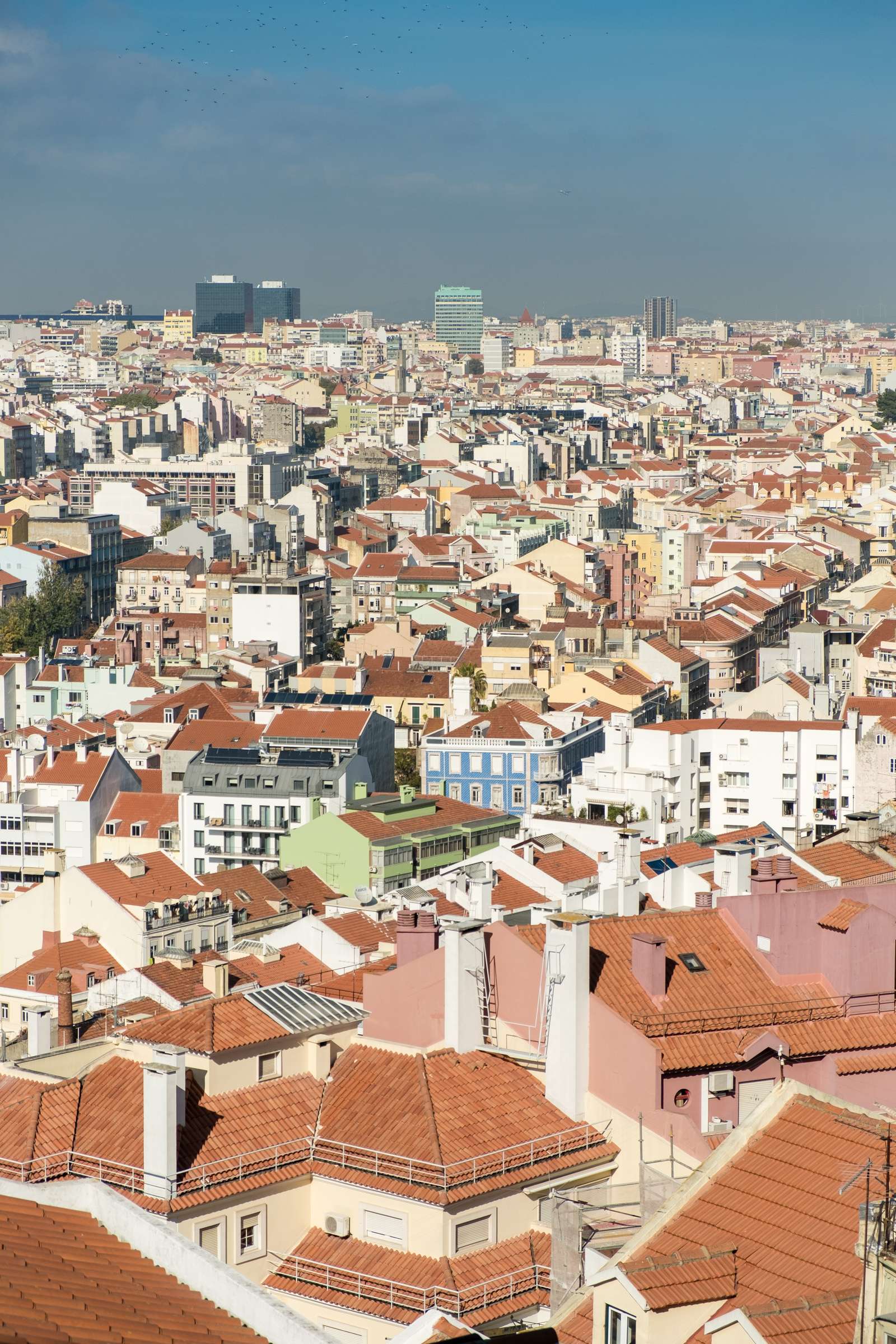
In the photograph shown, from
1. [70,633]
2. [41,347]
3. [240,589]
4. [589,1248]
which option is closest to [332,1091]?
[589,1248]

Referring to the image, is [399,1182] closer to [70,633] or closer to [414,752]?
[414,752]

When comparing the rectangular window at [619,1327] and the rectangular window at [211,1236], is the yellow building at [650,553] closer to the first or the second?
the rectangular window at [211,1236]

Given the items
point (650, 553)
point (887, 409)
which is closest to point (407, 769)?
point (650, 553)

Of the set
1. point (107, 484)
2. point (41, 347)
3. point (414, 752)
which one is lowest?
point (414, 752)

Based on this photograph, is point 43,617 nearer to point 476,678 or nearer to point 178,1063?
point 476,678

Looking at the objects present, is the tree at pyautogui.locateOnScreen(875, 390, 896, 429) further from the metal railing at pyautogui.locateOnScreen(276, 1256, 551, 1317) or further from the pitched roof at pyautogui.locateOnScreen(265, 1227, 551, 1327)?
the metal railing at pyautogui.locateOnScreen(276, 1256, 551, 1317)
